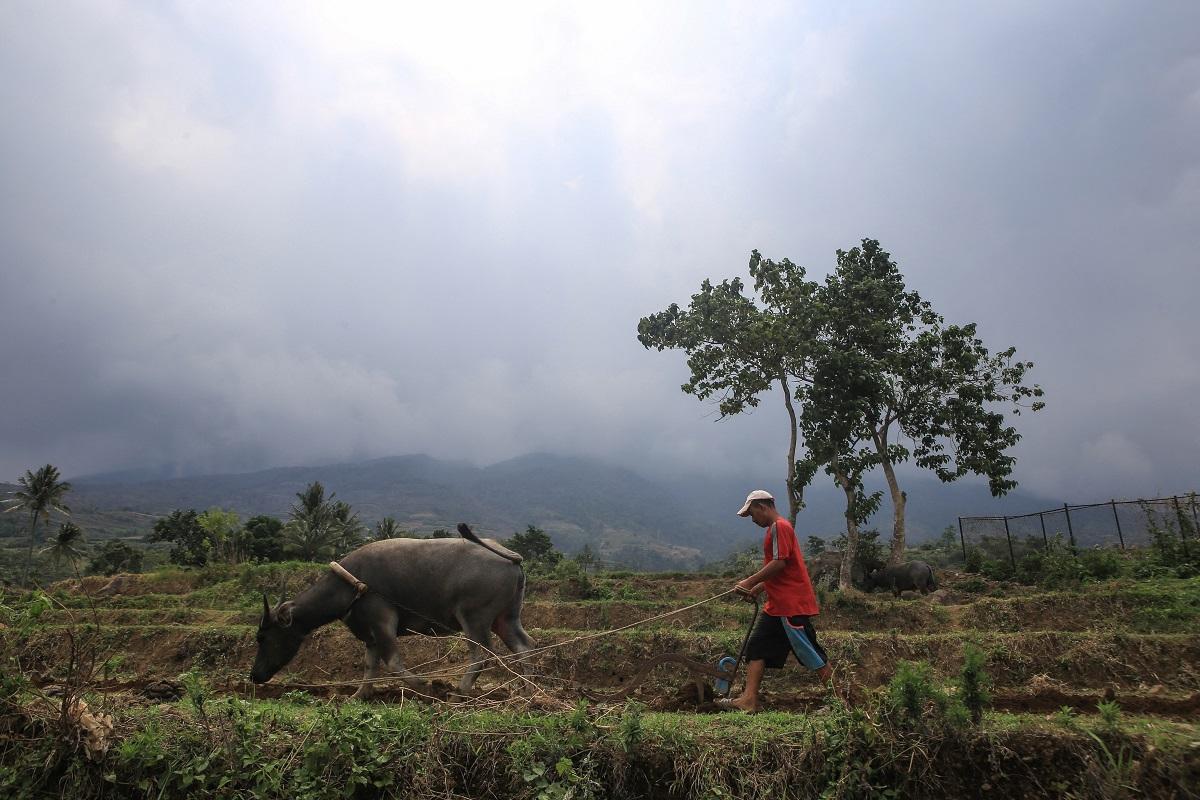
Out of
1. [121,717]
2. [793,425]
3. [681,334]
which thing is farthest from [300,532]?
[121,717]

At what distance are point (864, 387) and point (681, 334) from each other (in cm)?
570

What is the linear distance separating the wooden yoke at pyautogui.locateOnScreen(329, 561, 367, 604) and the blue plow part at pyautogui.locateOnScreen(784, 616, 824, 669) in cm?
455

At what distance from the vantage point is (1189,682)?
763 centimetres

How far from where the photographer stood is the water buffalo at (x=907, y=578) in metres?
17.5

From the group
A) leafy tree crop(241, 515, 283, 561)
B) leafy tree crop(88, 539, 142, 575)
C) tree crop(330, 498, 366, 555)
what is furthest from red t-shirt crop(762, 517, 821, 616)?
leafy tree crop(88, 539, 142, 575)

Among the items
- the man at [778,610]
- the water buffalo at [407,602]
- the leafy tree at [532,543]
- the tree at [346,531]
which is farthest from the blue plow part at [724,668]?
the tree at [346,531]

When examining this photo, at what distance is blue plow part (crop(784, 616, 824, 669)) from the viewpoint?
5363 millimetres

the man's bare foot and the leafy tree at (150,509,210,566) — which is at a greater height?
the leafy tree at (150,509,210,566)

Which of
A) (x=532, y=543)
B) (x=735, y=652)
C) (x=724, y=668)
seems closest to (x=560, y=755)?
(x=724, y=668)

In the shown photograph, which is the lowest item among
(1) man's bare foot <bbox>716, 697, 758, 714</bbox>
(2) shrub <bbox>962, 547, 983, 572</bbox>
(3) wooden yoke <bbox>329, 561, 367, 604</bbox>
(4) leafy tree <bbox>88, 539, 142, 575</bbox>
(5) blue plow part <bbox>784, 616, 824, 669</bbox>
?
(4) leafy tree <bbox>88, 539, 142, 575</bbox>

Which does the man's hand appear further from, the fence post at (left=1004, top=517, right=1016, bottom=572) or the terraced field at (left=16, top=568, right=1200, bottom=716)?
the fence post at (left=1004, top=517, right=1016, bottom=572)

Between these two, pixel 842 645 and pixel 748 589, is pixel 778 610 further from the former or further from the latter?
pixel 842 645

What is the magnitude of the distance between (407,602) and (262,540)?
31.4 meters

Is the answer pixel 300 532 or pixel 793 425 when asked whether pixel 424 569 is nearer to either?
pixel 793 425
